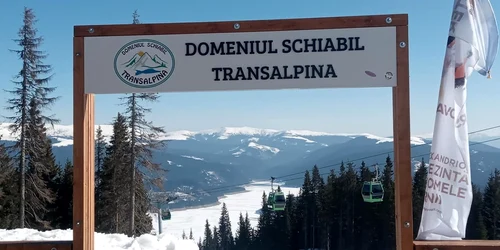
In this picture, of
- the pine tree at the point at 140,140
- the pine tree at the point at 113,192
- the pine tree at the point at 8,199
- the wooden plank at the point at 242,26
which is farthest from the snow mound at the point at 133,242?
the pine tree at the point at 8,199

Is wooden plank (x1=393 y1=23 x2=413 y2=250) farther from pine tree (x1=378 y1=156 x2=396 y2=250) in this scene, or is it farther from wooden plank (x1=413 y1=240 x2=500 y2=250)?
pine tree (x1=378 y1=156 x2=396 y2=250)

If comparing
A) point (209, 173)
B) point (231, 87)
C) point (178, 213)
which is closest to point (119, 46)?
point (231, 87)

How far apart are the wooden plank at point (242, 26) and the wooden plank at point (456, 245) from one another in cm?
199

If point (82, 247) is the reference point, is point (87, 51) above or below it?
above

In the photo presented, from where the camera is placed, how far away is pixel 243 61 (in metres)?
4.58

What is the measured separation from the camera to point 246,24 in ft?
15.0

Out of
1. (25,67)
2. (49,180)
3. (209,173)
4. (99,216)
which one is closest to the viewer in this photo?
(25,67)

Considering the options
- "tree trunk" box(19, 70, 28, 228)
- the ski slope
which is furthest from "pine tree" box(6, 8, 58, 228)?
the ski slope

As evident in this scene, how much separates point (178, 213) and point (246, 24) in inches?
5266

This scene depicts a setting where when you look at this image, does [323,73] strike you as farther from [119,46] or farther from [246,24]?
[119,46]

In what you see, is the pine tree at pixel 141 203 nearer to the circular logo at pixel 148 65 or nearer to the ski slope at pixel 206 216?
the circular logo at pixel 148 65

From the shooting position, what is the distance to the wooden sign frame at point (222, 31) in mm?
4430

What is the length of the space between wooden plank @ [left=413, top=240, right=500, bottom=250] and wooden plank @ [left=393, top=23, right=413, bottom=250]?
4.4 inches

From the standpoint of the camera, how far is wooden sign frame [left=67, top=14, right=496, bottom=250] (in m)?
4.43
